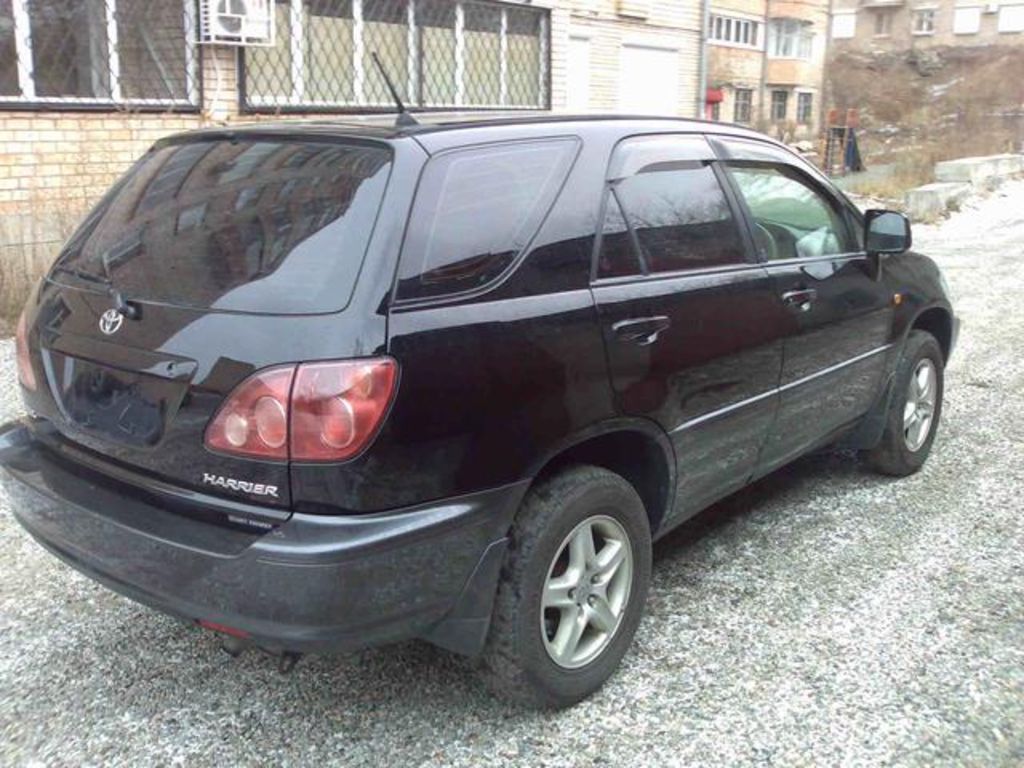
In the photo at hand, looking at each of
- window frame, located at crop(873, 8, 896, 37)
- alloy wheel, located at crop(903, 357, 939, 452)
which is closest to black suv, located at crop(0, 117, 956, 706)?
alloy wheel, located at crop(903, 357, 939, 452)

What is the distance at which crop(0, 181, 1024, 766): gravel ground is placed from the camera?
2816 mm

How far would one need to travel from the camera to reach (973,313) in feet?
29.7

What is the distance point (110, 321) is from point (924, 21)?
7577 centimetres

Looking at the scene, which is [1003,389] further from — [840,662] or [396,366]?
[396,366]

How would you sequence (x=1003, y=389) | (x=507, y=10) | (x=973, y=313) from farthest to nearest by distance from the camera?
(x=507, y=10), (x=973, y=313), (x=1003, y=389)

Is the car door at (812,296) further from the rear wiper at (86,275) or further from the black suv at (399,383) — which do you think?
the rear wiper at (86,275)

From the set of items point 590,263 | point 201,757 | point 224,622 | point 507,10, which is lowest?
point 201,757

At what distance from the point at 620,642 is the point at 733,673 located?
0.38 metres

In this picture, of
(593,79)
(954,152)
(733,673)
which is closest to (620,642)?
(733,673)

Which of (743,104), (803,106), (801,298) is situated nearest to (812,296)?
(801,298)

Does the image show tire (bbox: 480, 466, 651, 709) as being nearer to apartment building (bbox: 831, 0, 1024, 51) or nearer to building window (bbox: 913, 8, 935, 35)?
apartment building (bbox: 831, 0, 1024, 51)

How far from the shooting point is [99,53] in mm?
9703

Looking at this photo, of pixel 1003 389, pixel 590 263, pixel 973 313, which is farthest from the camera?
pixel 973 313

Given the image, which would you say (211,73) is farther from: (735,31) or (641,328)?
(735,31)
